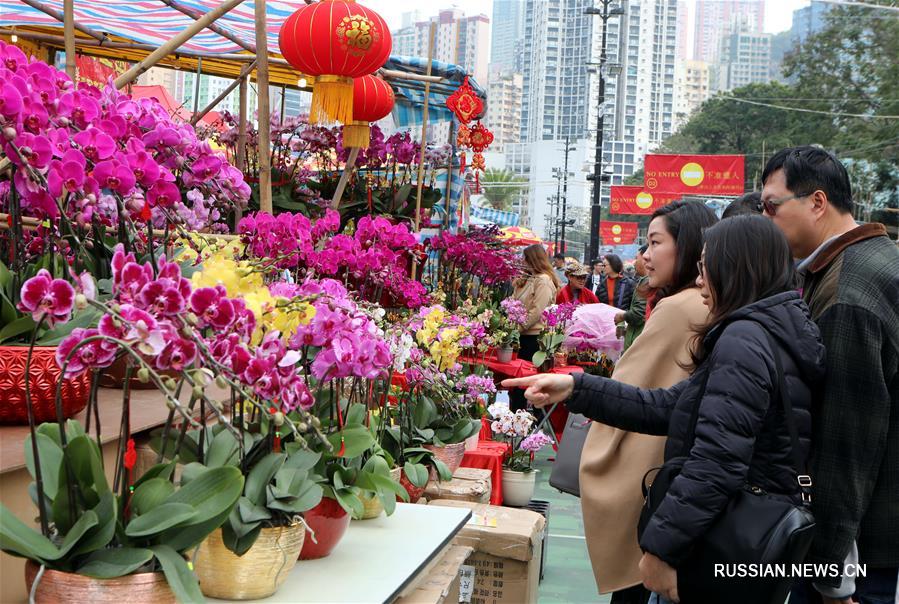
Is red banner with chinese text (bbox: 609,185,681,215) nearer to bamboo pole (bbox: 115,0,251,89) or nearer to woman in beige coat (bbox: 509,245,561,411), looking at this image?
woman in beige coat (bbox: 509,245,561,411)

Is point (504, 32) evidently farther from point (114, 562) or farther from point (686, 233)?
point (114, 562)

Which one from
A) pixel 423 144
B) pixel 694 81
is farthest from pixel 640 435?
pixel 694 81

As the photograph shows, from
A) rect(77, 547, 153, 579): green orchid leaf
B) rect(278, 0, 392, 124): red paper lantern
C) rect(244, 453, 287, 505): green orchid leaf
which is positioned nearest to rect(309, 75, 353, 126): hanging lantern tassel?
rect(278, 0, 392, 124): red paper lantern

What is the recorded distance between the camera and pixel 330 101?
156 inches

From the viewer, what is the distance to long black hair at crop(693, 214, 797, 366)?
1892mm

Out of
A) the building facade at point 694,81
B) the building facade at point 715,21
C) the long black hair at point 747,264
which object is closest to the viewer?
the long black hair at point 747,264

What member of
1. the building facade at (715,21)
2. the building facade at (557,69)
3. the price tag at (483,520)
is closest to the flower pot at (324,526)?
the price tag at (483,520)

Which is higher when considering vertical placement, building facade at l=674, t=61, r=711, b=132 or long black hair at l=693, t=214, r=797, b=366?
building facade at l=674, t=61, r=711, b=132

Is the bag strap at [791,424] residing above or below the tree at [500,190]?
below

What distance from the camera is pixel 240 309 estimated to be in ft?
3.68

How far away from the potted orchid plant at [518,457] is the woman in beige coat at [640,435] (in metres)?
1.44

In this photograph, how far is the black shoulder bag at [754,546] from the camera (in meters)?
1.72

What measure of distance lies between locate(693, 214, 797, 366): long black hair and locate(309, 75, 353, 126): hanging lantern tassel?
7.86 feet

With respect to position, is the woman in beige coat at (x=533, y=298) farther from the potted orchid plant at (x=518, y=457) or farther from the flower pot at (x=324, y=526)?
the flower pot at (x=324, y=526)
